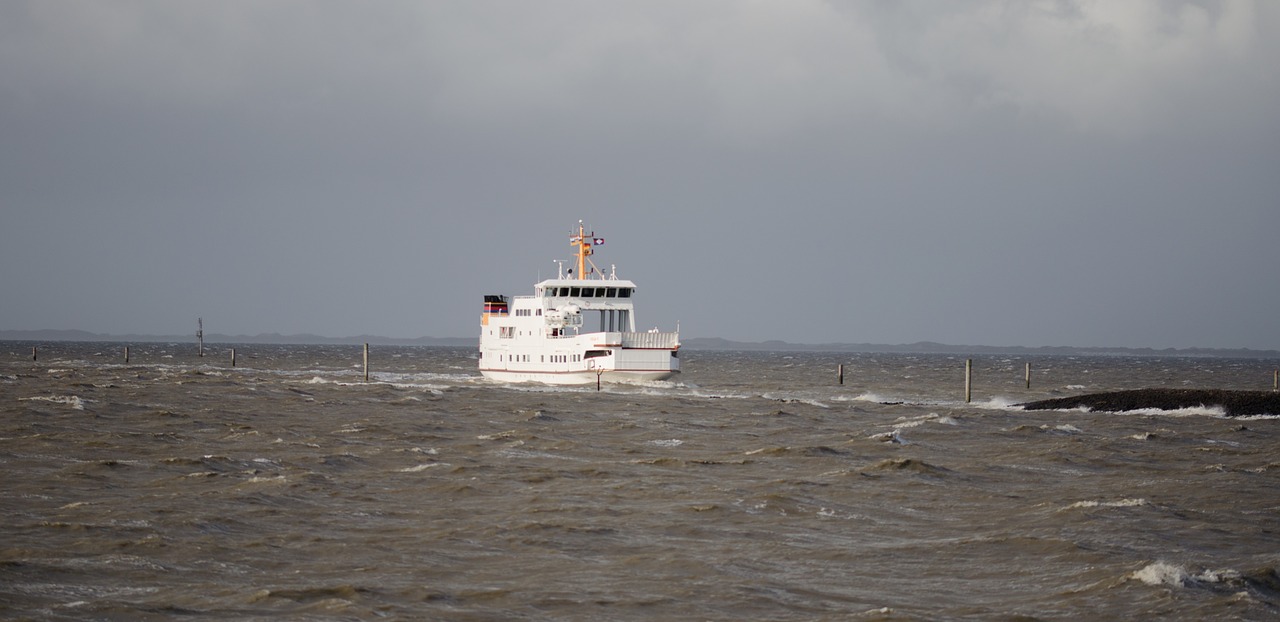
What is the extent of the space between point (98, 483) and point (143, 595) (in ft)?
33.3

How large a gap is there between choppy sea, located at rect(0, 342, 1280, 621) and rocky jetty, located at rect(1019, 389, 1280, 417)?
7.63 metres

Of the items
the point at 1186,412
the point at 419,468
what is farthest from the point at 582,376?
the point at 419,468

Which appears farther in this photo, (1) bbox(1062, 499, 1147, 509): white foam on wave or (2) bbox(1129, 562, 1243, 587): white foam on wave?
(1) bbox(1062, 499, 1147, 509): white foam on wave

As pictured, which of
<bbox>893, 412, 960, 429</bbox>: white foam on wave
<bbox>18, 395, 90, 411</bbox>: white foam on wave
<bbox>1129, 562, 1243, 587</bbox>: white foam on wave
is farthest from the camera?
<bbox>18, 395, 90, 411</bbox>: white foam on wave

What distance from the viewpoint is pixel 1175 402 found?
50.9 meters

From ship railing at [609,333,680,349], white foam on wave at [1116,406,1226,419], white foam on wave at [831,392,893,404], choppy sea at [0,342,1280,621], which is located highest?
ship railing at [609,333,680,349]

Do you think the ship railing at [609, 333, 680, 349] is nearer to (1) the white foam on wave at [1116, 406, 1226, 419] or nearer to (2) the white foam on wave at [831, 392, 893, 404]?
(2) the white foam on wave at [831, 392, 893, 404]

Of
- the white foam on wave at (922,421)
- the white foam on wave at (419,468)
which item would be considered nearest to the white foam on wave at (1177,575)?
the white foam on wave at (419,468)

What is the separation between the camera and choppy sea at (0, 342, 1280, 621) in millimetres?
15984

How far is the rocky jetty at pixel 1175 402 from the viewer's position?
160ft

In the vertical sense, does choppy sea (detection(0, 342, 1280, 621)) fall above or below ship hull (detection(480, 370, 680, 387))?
below

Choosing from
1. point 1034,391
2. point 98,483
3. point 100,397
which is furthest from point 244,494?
point 1034,391

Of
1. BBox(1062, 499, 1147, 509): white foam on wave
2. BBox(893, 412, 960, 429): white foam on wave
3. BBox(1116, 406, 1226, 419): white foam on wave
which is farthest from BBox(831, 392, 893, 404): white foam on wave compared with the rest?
BBox(1062, 499, 1147, 509): white foam on wave

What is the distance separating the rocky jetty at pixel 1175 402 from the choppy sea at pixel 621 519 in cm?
763
